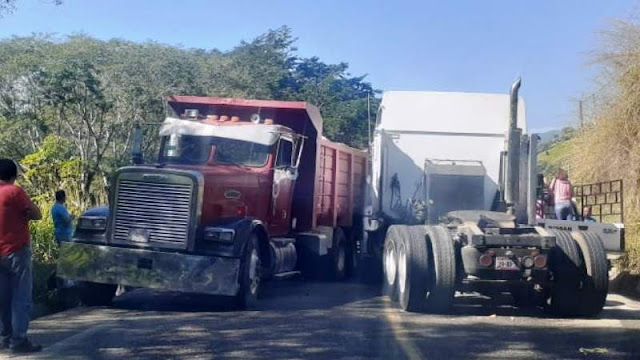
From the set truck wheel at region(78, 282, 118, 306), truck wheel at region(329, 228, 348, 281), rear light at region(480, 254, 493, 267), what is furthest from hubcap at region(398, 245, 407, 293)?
truck wheel at region(329, 228, 348, 281)

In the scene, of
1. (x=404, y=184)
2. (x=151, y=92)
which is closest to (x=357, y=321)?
(x=404, y=184)

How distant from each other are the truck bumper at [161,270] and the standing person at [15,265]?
250 cm

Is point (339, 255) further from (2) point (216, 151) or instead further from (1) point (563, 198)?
(2) point (216, 151)

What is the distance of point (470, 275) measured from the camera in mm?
11195

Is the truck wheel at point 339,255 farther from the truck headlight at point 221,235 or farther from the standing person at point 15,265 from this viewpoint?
the standing person at point 15,265

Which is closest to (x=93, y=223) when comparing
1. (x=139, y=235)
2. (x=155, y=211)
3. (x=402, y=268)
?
(x=139, y=235)

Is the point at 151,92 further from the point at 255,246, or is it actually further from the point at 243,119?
the point at 255,246

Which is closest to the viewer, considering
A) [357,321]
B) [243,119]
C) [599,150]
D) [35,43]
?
[357,321]

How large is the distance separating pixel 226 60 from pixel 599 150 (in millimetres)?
14840

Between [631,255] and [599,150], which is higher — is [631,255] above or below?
below

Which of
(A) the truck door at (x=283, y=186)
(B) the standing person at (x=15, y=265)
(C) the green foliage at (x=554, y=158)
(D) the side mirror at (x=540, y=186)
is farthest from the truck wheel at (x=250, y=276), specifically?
(C) the green foliage at (x=554, y=158)

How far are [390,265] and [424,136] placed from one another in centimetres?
343

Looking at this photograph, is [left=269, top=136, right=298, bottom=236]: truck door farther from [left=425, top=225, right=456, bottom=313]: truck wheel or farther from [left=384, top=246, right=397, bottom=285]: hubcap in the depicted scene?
Answer: [left=425, top=225, right=456, bottom=313]: truck wheel

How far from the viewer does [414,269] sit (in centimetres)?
1130
